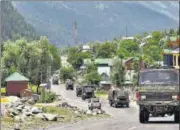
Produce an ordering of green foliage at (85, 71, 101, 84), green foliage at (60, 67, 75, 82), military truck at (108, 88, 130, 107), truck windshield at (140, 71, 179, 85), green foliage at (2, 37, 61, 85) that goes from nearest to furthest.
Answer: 1. truck windshield at (140, 71, 179, 85)
2. military truck at (108, 88, 130, 107)
3. green foliage at (2, 37, 61, 85)
4. green foliage at (85, 71, 101, 84)
5. green foliage at (60, 67, 75, 82)

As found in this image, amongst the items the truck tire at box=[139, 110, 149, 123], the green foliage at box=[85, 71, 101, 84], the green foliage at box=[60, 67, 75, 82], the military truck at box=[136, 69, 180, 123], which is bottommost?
the truck tire at box=[139, 110, 149, 123]

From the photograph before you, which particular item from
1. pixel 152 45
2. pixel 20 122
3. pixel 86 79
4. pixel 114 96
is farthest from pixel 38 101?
pixel 152 45

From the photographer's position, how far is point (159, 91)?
30.7 meters

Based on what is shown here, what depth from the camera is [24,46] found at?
12019 centimetres

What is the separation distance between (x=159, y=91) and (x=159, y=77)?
0.66m

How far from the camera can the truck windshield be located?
1193 inches

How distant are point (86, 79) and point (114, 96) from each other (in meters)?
69.2

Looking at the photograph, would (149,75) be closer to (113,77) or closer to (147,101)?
(147,101)

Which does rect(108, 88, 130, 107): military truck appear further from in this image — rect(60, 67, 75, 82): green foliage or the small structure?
rect(60, 67, 75, 82): green foliage

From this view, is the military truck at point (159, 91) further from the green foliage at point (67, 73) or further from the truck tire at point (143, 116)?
the green foliage at point (67, 73)

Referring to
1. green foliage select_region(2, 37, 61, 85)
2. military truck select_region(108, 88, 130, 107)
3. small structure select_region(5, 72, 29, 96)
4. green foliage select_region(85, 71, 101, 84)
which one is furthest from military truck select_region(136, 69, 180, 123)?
green foliage select_region(85, 71, 101, 84)

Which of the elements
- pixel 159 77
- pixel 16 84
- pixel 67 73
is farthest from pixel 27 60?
pixel 159 77

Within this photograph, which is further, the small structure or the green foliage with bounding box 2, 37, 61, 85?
the green foliage with bounding box 2, 37, 61, 85

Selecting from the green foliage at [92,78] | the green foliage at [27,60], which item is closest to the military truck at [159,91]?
the green foliage at [27,60]
